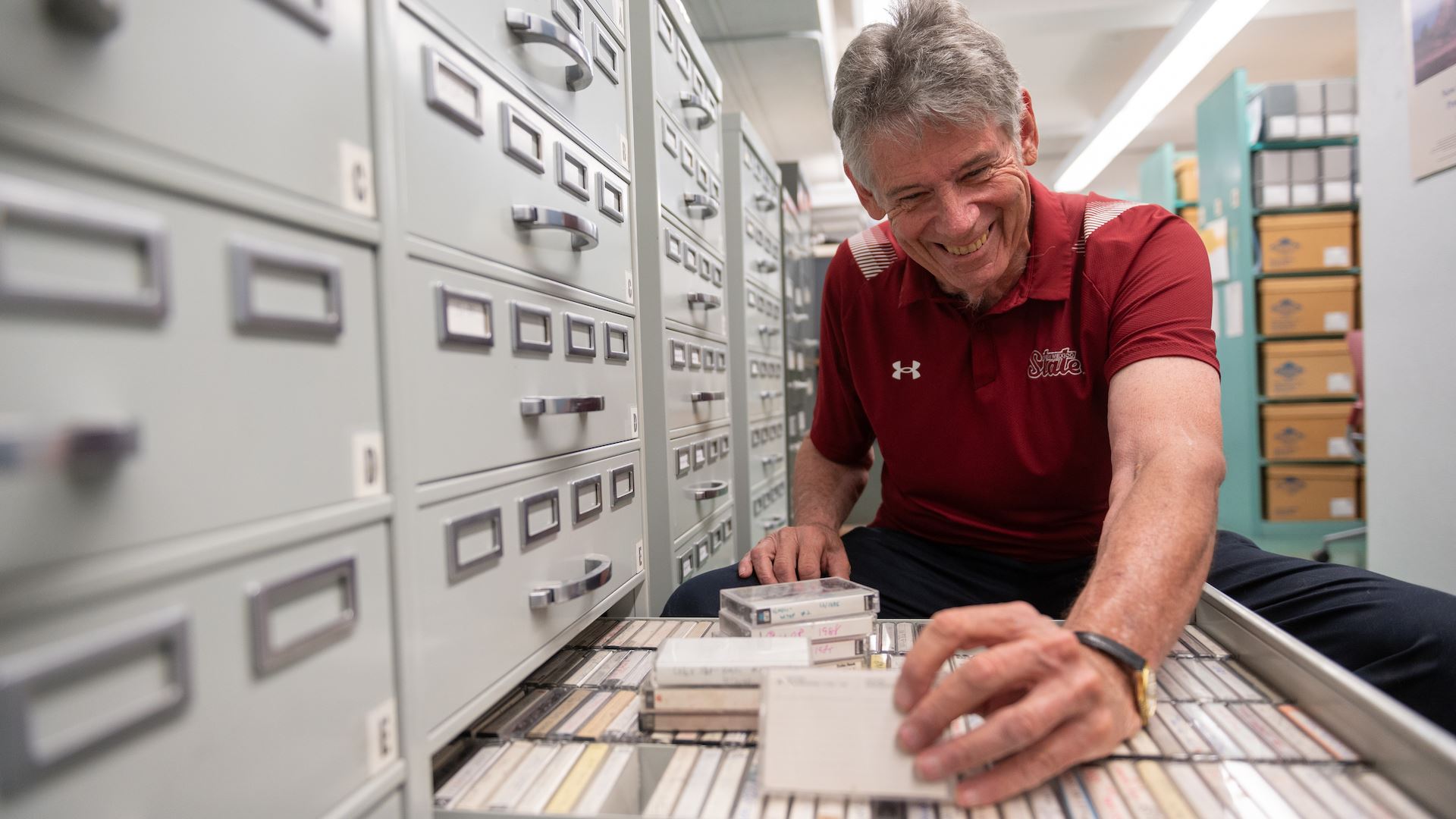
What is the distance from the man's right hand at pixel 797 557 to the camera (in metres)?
1.25

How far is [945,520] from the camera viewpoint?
1.34 metres

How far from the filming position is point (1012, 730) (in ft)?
1.90

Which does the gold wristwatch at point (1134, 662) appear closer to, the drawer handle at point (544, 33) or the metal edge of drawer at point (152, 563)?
the metal edge of drawer at point (152, 563)

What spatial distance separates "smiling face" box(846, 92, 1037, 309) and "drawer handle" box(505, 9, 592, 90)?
1.47 feet

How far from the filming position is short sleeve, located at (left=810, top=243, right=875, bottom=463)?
1.47m

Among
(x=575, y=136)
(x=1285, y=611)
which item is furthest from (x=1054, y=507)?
(x=575, y=136)

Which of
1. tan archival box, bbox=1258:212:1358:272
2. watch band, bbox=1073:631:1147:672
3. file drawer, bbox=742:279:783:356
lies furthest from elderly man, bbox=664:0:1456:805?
tan archival box, bbox=1258:212:1358:272

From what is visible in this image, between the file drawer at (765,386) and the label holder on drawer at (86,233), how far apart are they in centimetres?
188

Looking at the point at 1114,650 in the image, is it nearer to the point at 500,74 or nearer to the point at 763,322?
the point at 500,74

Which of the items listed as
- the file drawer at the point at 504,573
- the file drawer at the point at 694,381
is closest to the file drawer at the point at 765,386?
the file drawer at the point at 694,381

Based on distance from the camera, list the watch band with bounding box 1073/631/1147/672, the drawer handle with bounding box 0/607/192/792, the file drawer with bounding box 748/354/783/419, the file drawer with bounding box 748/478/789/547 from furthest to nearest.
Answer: the file drawer with bounding box 748/478/789/547
the file drawer with bounding box 748/354/783/419
the watch band with bounding box 1073/631/1147/672
the drawer handle with bounding box 0/607/192/792

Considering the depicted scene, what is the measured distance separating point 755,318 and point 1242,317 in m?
3.16

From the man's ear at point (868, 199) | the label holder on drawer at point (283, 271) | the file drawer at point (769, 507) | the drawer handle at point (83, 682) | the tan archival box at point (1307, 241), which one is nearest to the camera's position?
the drawer handle at point (83, 682)

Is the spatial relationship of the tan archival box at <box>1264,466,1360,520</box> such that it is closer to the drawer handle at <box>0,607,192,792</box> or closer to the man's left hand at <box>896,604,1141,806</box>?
the man's left hand at <box>896,604,1141,806</box>
